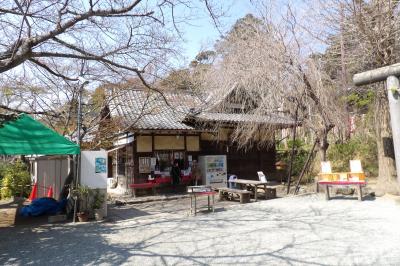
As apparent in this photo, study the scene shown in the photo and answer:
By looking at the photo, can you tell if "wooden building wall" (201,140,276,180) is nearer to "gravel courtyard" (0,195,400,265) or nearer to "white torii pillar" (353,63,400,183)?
"gravel courtyard" (0,195,400,265)

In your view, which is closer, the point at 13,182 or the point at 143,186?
the point at 143,186

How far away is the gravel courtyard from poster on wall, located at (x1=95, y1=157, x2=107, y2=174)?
1.39 metres

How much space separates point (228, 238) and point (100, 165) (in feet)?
15.9

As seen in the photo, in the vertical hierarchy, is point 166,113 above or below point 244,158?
above

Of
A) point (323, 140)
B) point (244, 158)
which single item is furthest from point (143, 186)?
point (323, 140)

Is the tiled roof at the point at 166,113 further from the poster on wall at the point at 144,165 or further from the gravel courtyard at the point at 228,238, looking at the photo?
the gravel courtyard at the point at 228,238

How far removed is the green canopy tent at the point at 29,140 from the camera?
8195mm

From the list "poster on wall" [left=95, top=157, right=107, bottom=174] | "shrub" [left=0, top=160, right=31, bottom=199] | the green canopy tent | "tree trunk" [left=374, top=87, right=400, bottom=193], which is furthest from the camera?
"shrub" [left=0, top=160, right=31, bottom=199]

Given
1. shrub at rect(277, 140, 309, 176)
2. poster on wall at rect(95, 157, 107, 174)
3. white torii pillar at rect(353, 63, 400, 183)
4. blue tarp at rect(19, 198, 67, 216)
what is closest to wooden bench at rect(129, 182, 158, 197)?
blue tarp at rect(19, 198, 67, 216)

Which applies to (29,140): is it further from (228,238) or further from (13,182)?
(13,182)

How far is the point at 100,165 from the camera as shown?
9836 mm

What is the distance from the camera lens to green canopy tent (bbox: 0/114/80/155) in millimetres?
8195

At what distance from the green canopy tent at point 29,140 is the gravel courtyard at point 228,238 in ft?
6.15

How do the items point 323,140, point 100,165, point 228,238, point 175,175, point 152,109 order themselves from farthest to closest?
point 175,175, point 152,109, point 323,140, point 100,165, point 228,238
